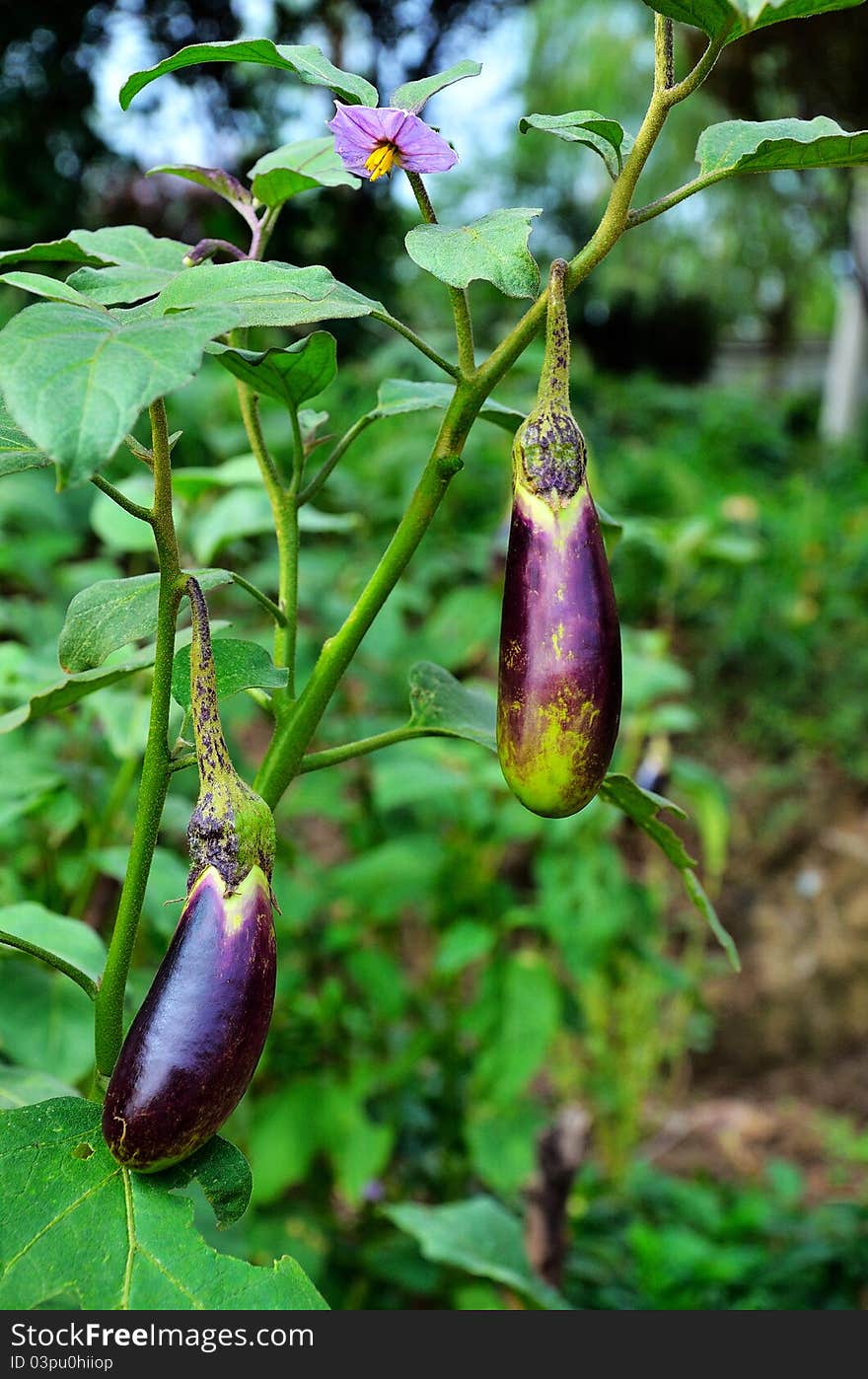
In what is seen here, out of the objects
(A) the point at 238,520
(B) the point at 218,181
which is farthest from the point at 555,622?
(A) the point at 238,520

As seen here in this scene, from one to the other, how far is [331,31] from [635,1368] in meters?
6.48

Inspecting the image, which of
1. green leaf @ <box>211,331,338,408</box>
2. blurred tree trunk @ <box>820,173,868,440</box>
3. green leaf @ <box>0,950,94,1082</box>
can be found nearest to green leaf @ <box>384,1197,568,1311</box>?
green leaf @ <box>0,950,94,1082</box>

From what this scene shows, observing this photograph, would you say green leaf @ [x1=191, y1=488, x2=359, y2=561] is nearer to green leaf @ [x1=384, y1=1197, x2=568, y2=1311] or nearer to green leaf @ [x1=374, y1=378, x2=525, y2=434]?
green leaf @ [x1=374, y1=378, x2=525, y2=434]

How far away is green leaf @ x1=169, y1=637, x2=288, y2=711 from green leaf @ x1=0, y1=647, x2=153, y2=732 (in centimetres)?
7

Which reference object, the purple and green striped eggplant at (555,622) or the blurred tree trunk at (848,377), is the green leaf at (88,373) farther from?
the blurred tree trunk at (848,377)

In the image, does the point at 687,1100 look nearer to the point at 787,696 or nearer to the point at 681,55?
the point at 787,696

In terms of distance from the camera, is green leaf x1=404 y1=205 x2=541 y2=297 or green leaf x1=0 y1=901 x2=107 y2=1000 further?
green leaf x1=0 y1=901 x2=107 y2=1000

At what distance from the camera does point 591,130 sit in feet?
1.50

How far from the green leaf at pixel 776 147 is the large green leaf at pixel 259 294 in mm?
142

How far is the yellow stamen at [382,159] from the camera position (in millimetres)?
449

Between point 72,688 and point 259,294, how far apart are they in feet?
0.76

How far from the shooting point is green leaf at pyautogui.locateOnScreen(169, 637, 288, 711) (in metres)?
0.45

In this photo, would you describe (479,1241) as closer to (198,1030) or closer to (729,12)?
(198,1030)

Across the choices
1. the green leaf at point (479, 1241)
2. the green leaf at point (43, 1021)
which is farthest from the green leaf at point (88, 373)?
the green leaf at point (479, 1241)
